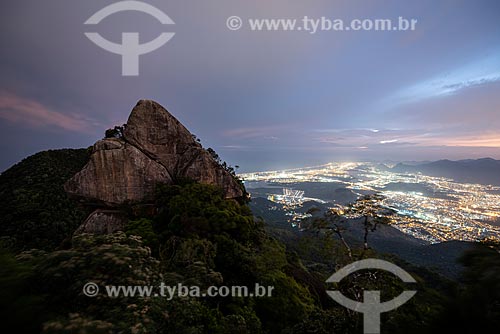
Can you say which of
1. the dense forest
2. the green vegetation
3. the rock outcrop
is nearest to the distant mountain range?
the dense forest

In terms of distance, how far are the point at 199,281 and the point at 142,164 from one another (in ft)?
36.7

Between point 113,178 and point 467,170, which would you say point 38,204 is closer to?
point 113,178

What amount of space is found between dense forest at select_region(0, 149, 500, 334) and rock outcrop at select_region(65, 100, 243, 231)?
1.06 meters

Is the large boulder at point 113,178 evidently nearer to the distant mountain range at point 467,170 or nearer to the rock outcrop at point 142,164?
the rock outcrop at point 142,164

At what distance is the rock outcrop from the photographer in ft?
44.5

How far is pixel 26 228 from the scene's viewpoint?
1833 cm

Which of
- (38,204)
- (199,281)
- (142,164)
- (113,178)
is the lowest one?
(38,204)

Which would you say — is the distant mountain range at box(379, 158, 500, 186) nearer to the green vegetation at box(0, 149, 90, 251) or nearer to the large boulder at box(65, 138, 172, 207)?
the large boulder at box(65, 138, 172, 207)

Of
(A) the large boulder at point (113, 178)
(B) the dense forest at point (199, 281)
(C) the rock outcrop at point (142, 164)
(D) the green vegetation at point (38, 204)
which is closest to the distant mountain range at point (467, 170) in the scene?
(B) the dense forest at point (199, 281)

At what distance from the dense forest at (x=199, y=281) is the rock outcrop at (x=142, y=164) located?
1063mm

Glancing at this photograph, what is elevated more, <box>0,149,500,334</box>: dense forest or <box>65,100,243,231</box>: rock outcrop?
<box>65,100,243,231</box>: rock outcrop

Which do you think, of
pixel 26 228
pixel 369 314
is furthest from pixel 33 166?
pixel 369 314

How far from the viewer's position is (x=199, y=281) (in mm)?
5391

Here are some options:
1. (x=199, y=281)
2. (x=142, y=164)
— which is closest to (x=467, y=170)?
(x=142, y=164)
